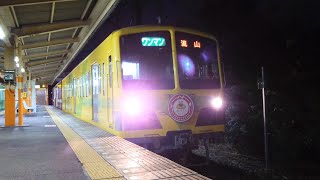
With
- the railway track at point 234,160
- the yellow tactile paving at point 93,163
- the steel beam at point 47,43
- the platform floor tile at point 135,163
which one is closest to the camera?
the platform floor tile at point 135,163

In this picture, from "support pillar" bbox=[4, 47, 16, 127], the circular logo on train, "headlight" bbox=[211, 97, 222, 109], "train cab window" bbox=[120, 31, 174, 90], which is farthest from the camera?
"support pillar" bbox=[4, 47, 16, 127]

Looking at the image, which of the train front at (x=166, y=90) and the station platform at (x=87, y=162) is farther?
the train front at (x=166, y=90)

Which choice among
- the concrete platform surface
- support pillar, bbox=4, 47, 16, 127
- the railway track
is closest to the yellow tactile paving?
the concrete platform surface

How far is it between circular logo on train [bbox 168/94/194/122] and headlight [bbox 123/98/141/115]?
2.23 ft

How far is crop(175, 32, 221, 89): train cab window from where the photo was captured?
788 centimetres

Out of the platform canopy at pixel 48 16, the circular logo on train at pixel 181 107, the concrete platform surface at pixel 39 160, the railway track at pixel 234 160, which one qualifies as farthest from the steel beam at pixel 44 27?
the circular logo on train at pixel 181 107

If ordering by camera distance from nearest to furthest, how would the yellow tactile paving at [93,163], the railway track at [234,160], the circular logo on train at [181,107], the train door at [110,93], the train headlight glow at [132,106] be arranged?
1. the yellow tactile paving at [93,163]
2. the train headlight glow at [132,106]
3. the circular logo on train at [181,107]
4. the train door at [110,93]
5. the railway track at [234,160]

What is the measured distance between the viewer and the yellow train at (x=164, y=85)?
24.5ft

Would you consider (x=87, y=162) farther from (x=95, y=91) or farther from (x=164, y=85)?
(x=95, y=91)

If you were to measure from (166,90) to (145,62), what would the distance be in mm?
741

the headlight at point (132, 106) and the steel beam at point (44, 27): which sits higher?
the steel beam at point (44, 27)

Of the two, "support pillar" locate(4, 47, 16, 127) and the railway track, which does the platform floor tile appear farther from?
"support pillar" locate(4, 47, 16, 127)

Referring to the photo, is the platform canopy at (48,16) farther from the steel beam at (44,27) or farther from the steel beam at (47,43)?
the steel beam at (47,43)

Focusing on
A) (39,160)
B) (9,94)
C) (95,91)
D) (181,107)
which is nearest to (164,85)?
(181,107)
